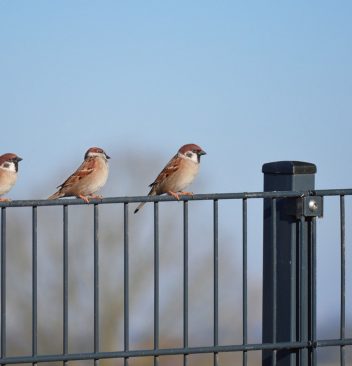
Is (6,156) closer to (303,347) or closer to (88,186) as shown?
(88,186)

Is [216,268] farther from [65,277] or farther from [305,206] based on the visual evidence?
[65,277]

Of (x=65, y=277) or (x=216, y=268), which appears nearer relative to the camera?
(x=65, y=277)

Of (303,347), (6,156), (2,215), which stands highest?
(6,156)

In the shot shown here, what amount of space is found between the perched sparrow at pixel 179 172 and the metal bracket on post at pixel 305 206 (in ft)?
8.58

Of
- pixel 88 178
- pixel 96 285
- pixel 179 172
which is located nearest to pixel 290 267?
pixel 96 285

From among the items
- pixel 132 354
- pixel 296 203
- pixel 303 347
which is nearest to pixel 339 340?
pixel 303 347

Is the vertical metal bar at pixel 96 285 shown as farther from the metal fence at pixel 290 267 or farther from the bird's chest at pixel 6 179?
the bird's chest at pixel 6 179

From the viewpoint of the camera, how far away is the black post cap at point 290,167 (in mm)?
4855

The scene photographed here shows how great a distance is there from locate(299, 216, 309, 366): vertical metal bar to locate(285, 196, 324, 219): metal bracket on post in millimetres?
40

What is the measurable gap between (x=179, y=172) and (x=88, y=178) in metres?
0.71

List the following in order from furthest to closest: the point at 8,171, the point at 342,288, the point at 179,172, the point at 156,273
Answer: the point at 8,171
the point at 179,172
the point at 342,288
the point at 156,273

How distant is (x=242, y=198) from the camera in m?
4.70

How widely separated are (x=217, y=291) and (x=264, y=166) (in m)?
0.75

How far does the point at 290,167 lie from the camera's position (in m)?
4.86
